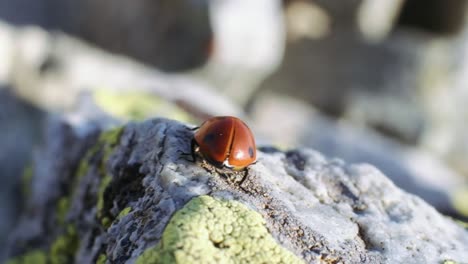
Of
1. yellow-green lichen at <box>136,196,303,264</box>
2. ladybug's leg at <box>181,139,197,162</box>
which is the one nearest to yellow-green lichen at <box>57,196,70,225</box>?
ladybug's leg at <box>181,139,197,162</box>

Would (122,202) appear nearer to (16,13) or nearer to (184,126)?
(184,126)

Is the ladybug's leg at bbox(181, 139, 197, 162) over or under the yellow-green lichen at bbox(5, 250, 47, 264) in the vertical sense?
over

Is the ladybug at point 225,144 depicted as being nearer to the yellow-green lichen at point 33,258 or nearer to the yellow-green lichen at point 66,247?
the yellow-green lichen at point 66,247

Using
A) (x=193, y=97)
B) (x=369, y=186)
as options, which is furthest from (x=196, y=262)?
(x=193, y=97)

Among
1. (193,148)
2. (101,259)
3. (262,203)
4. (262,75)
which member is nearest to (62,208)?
(101,259)

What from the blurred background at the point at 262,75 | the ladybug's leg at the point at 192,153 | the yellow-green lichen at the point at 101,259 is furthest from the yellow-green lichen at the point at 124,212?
the blurred background at the point at 262,75

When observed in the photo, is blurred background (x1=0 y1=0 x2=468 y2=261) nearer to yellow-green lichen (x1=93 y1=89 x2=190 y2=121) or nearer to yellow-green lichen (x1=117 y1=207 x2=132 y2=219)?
yellow-green lichen (x1=93 y1=89 x2=190 y2=121)
